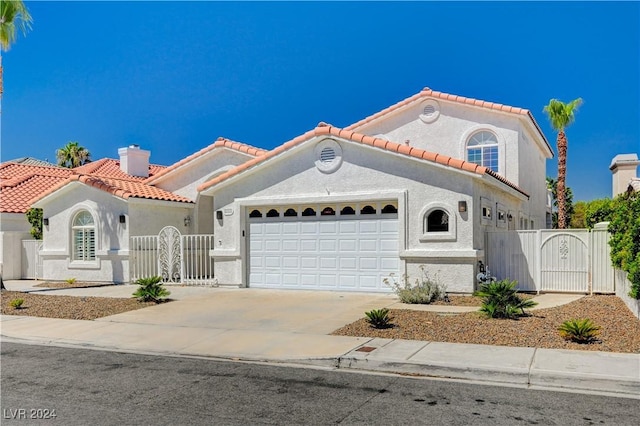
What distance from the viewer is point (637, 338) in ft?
30.1

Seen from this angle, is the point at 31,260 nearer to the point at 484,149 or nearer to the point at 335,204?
the point at 335,204

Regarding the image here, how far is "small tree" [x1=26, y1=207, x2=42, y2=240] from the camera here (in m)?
23.3

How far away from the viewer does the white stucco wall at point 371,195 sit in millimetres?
14773

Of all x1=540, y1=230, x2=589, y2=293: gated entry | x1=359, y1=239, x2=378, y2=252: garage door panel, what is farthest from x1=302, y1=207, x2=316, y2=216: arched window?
x1=540, y1=230, x2=589, y2=293: gated entry

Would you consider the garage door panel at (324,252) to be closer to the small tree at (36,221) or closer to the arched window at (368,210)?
the arched window at (368,210)

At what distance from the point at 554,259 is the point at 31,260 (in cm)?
1987

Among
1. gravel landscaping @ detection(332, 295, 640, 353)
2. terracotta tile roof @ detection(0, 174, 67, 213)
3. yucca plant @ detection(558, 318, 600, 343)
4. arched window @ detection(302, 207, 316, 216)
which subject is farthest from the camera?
terracotta tile roof @ detection(0, 174, 67, 213)

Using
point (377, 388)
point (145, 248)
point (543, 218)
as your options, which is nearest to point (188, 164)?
point (145, 248)

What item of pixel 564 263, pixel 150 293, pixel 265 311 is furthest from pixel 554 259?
pixel 150 293

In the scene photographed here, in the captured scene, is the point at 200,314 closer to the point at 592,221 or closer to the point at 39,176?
the point at 592,221

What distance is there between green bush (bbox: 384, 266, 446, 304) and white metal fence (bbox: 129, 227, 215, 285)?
22.2 ft

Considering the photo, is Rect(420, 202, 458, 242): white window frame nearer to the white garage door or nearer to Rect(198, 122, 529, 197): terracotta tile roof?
the white garage door

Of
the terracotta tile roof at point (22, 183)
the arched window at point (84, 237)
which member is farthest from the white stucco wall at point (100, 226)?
the terracotta tile roof at point (22, 183)

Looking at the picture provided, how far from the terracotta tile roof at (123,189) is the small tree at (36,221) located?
3050 millimetres
